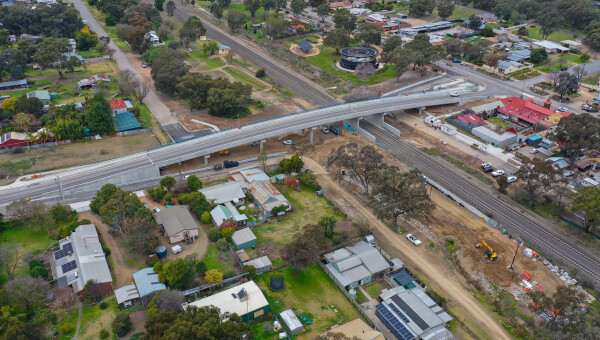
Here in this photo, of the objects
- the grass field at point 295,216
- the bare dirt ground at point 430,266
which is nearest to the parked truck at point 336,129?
the bare dirt ground at point 430,266

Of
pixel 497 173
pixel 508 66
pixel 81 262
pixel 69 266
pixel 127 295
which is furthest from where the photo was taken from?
pixel 508 66

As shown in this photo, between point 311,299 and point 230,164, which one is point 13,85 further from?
point 311,299

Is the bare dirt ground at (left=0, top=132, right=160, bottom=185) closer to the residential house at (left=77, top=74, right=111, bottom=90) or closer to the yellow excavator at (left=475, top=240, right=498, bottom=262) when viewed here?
the residential house at (left=77, top=74, right=111, bottom=90)

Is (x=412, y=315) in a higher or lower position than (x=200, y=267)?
higher

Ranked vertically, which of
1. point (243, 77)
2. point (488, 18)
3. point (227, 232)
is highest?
point (488, 18)

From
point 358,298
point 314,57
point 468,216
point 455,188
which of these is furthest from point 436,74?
point 358,298

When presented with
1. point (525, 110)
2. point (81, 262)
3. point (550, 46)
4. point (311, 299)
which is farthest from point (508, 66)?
point (81, 262)

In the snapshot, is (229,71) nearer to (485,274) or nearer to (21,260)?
(21,260)
